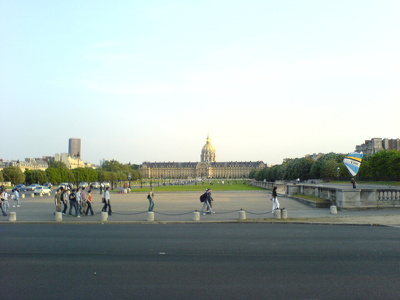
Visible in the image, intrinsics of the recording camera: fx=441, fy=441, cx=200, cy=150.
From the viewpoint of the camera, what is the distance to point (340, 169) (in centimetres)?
9844

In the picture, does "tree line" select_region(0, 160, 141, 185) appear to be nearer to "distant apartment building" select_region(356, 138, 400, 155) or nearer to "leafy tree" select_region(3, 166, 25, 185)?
"leafy tree" select_region(3, 166, 25, 185)

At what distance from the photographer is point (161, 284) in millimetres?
9406

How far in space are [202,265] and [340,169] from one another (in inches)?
3641

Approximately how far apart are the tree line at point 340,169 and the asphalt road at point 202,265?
2613 inches

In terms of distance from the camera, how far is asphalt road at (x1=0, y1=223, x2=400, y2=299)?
883cm

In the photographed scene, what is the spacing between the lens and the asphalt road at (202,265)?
29.0 feet

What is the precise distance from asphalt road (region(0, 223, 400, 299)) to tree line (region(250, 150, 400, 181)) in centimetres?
6638

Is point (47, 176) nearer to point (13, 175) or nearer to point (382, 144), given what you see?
point (13, 175)

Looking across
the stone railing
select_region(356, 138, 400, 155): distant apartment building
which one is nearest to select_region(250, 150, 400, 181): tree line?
select_region(356, 138, 400, 155): distant apartment building

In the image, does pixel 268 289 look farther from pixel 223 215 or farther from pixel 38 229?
pixel 223 215

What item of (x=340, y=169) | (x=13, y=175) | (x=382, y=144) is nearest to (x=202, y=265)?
(x=340, y=169)

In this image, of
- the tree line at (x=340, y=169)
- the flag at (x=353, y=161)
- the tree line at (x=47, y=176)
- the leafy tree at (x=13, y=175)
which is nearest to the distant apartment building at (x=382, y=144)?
the tree line at (x=340, y=169)

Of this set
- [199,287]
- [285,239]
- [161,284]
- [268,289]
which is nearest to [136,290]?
[161,284]

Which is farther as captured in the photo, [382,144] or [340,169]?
[382,144]
